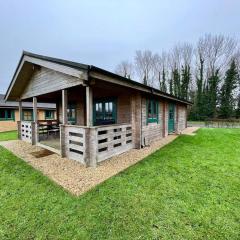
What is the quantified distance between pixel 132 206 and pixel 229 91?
28.1 metres

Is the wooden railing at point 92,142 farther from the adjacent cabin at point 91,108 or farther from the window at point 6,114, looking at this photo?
the window at point 6,114

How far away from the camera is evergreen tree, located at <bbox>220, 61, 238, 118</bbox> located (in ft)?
78.4

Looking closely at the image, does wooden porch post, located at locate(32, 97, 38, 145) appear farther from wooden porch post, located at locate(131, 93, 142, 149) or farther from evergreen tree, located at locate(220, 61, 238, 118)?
evergreen tree, located at locate(220, 61, 238, 118)

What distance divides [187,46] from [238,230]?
1202 inches

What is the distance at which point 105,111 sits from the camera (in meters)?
Answer: 8.48

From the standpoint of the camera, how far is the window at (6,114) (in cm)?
1488

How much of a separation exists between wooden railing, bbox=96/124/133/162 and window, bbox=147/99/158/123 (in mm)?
1666

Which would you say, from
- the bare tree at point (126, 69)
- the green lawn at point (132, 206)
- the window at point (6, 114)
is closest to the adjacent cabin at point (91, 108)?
the green lawn at point (132, 206)

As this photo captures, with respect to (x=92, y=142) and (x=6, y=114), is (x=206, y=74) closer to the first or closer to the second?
(x=92, y=142)

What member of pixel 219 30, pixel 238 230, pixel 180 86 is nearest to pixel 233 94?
pixel 180 86

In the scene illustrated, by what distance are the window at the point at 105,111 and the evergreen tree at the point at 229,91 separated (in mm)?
23403

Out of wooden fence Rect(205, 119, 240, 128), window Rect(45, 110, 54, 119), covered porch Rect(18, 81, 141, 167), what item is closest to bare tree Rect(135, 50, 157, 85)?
wooden fence Rect(205, 119, 240, 128)

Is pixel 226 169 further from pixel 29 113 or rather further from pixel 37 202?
pixel 29 113

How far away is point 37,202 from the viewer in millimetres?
2982
